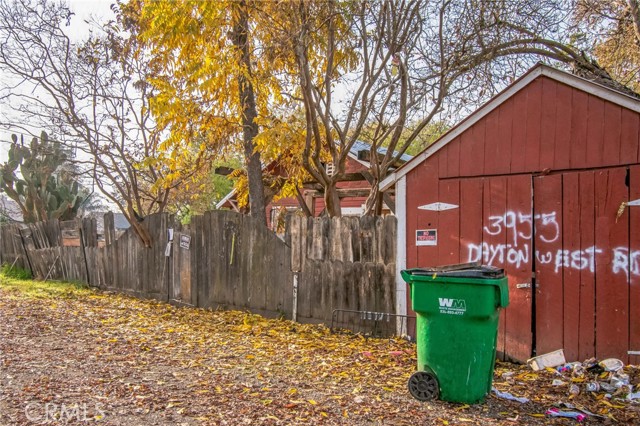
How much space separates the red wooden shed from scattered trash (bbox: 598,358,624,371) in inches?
5.1

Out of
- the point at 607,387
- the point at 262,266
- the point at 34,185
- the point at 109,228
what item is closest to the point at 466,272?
the point at 607,387

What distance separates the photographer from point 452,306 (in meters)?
5.01

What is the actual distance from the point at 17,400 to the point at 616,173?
21.5ft

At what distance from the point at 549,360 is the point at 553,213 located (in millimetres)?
1761

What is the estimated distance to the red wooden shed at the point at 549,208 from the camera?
5.86 meters

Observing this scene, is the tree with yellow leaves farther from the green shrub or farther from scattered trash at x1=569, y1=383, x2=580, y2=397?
the green shrub

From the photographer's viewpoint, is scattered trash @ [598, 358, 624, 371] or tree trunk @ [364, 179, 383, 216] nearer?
scattered trash @ [598, 358, 624, 371]

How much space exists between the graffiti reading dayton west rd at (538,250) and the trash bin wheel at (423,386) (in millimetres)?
2312

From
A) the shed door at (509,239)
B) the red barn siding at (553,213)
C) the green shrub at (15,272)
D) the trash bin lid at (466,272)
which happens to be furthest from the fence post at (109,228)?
the trash bin lid at (466,272)

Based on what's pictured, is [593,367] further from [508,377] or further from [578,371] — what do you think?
[508,377]

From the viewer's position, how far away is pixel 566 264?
620cm

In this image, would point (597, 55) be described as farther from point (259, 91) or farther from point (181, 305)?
point (181, 305)

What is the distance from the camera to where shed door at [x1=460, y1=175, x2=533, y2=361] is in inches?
255

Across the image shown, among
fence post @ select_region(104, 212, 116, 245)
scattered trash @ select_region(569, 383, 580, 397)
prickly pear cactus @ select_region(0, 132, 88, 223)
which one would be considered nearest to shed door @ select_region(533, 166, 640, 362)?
scattered trash @ select_region(569, 383, 580, 397)
